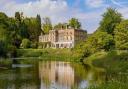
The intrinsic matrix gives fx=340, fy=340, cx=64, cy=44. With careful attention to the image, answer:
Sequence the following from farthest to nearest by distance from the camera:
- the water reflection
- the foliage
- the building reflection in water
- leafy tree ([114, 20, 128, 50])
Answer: the foliage < leafy tree ([114, 20, 128, 50]) < the water reflection < the building reflection in water

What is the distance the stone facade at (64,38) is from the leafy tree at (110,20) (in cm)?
4624

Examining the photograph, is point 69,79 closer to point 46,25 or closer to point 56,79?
point 56,79

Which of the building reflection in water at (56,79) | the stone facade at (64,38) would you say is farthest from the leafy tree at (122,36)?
the stone facade at (64,38)

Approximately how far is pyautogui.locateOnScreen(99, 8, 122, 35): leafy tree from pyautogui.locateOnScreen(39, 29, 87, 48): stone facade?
46236mm

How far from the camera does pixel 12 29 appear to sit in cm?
14100

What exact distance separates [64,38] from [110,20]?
56309mm

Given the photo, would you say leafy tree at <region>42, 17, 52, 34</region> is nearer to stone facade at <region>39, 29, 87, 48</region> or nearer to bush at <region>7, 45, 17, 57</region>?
stone facade at <region>39, 29, 87, 48</region>

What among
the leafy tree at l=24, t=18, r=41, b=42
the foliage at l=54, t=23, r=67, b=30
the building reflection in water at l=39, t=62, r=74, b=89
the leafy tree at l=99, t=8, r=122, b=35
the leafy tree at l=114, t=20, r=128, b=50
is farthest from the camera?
the foliage at l=54, t=23, r=67, b=30

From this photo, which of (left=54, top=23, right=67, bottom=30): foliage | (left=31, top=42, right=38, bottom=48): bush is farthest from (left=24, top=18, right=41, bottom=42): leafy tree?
(left=54, top=23, right=67, bottom=30): foliage

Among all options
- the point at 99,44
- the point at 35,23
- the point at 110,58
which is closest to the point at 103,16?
the point at 99,44

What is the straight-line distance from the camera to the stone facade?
149575mm

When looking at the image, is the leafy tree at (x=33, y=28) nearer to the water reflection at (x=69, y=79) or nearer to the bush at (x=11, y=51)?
the bush at (x=11, y=51)

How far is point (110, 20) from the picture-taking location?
3942 inches

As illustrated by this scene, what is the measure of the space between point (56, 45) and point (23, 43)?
22.5 m
